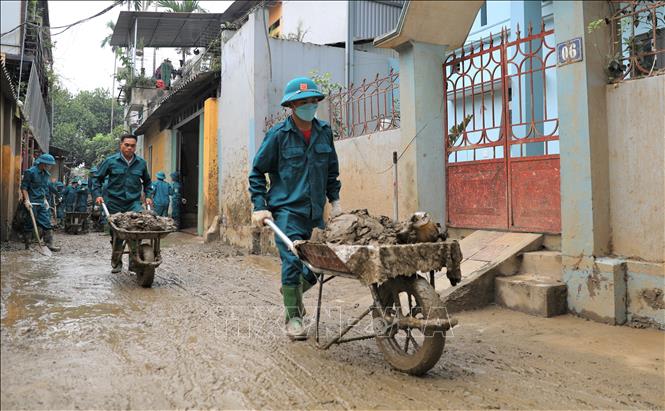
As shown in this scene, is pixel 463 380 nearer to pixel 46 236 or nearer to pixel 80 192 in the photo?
pixel 46 236

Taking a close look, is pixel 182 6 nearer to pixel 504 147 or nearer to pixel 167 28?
pixel 167 28

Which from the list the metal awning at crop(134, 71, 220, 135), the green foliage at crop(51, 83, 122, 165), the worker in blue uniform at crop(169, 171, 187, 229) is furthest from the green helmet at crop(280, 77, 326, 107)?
the green foliage at crop(51, 83, 122, 165)

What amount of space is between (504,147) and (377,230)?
9.47ft

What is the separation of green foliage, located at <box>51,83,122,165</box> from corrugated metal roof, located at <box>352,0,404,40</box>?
20627 mm

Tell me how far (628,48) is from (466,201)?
7.34 ft

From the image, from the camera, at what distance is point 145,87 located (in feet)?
71.0

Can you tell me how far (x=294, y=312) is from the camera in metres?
3.63

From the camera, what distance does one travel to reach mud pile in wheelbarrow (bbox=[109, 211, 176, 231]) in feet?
18.8

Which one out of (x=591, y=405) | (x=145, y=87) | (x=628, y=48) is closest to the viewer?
(x=591, y=405)

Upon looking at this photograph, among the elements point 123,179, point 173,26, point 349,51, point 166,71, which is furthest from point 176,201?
point 123,179

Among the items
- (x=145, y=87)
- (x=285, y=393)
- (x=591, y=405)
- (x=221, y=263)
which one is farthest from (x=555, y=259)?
(x=145, y=87)

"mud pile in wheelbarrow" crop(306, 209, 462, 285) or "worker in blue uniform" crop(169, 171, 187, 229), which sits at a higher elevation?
"worker in blue uniform" crop(169, 171, 187, 229)

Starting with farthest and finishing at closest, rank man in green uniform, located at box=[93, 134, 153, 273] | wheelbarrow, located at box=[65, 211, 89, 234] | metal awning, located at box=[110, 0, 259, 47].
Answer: metal awning, located at box=[110, 0, 259, 47]
wheelbarrow, located at box=[65, 211, 89, 234]
man in green uniform, located at box=[93, 134, 153, 273]

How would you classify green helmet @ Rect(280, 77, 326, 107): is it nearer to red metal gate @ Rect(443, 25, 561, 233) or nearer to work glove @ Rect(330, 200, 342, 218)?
work glove @ Rect(330, 200, 342, 218)
